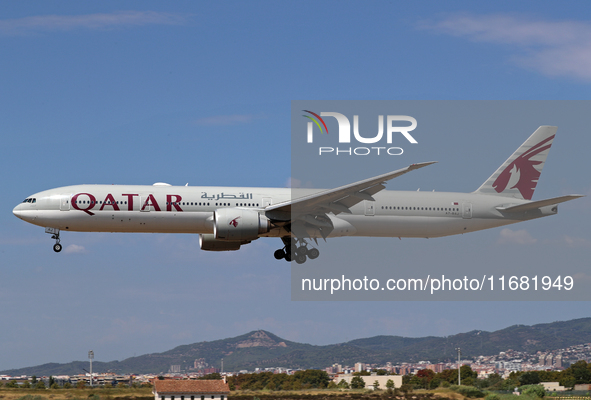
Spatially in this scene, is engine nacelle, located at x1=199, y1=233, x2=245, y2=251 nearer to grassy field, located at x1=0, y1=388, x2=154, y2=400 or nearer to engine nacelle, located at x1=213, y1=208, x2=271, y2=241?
engine nacelle, located at x1=213, y1=208, x2=271, y2=241

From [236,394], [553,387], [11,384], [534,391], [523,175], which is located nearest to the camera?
[236,394]

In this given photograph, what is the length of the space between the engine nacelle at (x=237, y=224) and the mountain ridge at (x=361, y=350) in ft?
131

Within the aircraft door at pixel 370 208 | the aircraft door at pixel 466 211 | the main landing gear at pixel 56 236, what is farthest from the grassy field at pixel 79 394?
the aircraft door at pixel 466 211

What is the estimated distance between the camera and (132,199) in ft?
108

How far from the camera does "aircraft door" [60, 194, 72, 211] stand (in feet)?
108

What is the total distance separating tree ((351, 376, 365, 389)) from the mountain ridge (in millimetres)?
20965

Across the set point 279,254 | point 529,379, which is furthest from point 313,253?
point 529,379

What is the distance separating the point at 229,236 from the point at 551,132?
24275mm

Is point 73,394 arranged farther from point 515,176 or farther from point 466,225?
point 515,176

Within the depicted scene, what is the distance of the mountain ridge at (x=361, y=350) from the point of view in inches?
3076

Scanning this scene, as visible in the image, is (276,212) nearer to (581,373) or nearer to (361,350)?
(581,373)

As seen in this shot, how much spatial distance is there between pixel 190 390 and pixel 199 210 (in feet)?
50.1

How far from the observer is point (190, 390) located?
43.1 m

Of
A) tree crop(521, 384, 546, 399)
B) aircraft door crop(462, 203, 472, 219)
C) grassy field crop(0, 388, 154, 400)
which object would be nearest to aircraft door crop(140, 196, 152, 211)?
grassy field crop(0, 388, 154, 400)
